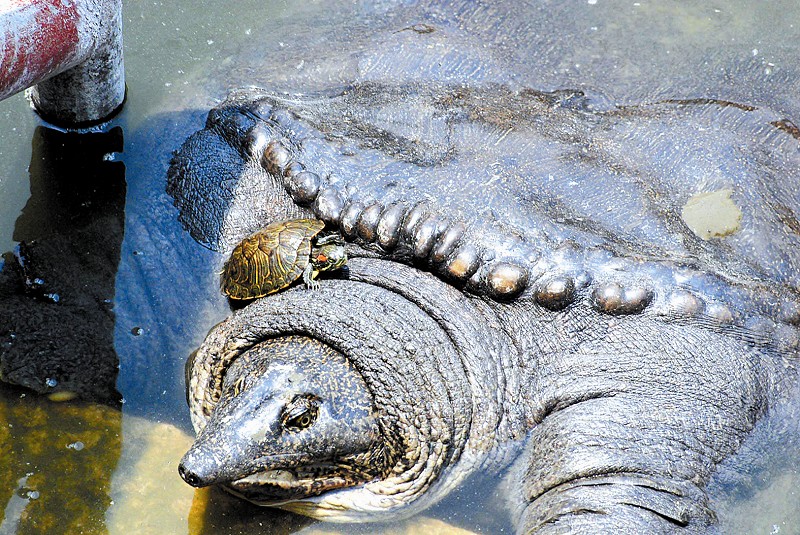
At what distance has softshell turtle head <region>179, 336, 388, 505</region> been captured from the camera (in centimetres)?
307

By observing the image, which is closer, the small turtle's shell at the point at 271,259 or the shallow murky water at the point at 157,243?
the shallow murky water at the point at 157,243

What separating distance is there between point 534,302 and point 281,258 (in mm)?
1079

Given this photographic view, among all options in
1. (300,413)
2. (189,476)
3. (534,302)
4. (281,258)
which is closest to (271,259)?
(281,258)

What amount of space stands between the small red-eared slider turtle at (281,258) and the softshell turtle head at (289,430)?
0.27m

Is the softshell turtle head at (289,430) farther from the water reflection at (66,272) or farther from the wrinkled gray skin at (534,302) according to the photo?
the water reflection at (66,272)

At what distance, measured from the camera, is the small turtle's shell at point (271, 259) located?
137 inches

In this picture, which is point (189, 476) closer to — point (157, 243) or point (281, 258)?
point (281, 258)

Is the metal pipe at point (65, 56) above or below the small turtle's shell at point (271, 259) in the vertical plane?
above

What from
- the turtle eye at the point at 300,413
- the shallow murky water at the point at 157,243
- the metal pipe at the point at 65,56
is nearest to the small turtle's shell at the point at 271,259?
the shallow murky water at the point at 157,243

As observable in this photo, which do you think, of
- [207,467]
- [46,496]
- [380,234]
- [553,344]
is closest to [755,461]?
[553,344]

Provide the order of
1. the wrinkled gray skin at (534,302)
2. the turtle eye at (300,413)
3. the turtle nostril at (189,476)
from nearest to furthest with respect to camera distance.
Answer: the turtle nostril at (189,476), the turtle eye at (300,413), the wrinkled gray skin at (534,302)

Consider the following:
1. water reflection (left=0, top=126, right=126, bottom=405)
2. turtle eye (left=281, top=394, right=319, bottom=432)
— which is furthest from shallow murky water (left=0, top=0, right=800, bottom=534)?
turtle eye (left=281, top=394, right=319, bottom=432)

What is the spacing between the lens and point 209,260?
380 cm

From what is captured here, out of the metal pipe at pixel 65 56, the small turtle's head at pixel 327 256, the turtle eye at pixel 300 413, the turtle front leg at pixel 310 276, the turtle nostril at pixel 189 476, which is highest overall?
the metal pipe at pixel 65 56
